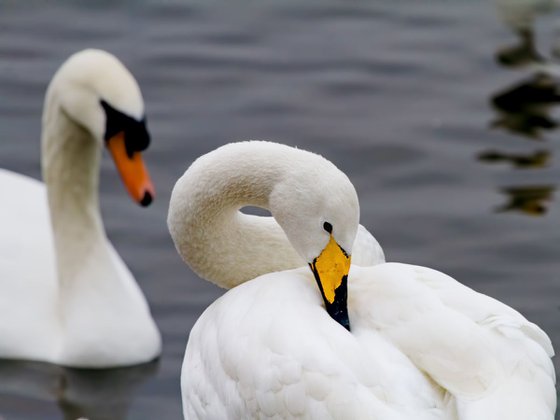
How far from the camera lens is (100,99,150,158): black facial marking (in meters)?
6.56

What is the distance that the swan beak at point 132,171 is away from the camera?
21.5ft

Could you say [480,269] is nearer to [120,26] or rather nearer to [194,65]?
[194,65]

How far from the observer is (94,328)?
6.98m

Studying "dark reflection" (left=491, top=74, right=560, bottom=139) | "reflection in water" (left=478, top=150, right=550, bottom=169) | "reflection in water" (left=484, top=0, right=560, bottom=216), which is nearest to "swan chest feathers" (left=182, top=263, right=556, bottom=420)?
"reflection in water" (left=484, top=0, right=560, bottom=216)

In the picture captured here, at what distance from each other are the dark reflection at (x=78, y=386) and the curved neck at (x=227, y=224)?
155cm

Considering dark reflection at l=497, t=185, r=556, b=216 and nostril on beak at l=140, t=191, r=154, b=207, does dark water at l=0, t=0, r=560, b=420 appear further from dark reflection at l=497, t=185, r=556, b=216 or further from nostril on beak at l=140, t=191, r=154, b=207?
nostril on beak at l=140, t=191, r=154, b=207

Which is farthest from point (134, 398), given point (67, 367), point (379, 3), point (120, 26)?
point (379, 3)

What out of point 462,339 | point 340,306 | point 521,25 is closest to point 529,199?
point 521,25

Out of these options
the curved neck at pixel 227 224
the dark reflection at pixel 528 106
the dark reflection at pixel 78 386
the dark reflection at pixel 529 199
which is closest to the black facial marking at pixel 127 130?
the dark reflection at pixel 78 386

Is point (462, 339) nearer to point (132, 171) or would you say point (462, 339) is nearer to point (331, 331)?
point (331, 331)

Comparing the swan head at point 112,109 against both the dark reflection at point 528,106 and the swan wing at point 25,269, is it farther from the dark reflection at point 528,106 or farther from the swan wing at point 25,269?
the dark reflection at point 528,106

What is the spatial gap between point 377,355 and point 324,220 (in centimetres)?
54

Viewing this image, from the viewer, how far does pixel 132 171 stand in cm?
659

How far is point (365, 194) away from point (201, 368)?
13.1ft
